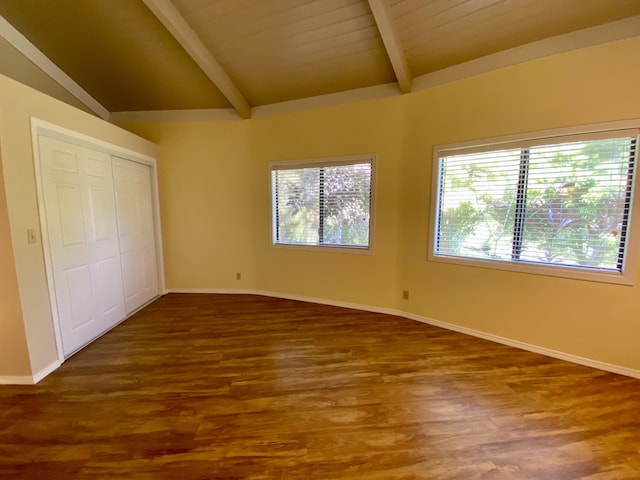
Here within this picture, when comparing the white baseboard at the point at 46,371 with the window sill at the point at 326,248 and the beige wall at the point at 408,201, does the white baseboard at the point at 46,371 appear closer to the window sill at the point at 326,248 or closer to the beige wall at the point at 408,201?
the beige wall at the point at 408,201

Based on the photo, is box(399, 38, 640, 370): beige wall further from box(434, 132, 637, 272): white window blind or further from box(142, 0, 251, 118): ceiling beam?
box(142, 0, 251, 118): ceiling beam

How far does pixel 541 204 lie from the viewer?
2.41 m

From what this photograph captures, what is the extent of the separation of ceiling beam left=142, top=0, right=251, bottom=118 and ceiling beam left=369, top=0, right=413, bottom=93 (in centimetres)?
173

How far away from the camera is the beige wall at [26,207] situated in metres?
1.90

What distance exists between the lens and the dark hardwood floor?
4.66 feet

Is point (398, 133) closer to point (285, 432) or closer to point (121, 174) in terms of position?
point (285, 432)

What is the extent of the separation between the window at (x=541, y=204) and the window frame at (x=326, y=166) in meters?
0.73

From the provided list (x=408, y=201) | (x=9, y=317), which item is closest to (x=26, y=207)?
(x=9, y=317)

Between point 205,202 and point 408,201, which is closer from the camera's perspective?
point 408,201

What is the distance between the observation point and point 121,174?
3.15 metres

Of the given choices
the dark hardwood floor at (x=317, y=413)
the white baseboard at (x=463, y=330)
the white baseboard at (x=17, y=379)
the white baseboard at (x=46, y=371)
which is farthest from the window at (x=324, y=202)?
the white baseboard at (x=17, y=379)

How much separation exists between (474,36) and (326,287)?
308cm

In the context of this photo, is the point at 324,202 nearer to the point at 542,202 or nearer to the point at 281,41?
the point at 281,41

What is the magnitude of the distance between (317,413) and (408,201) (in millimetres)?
2313
